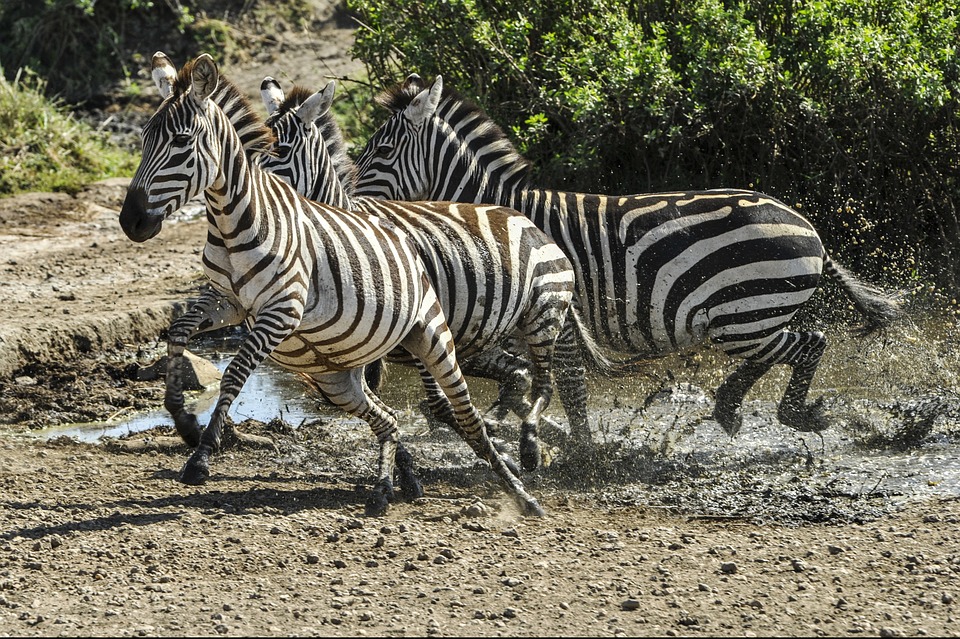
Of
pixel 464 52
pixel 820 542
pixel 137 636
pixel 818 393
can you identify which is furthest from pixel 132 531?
pixel 464 52

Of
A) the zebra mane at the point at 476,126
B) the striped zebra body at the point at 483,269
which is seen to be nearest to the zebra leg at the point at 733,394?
the striped zebra body at the point at 483,269

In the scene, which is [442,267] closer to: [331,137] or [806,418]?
[331,137]

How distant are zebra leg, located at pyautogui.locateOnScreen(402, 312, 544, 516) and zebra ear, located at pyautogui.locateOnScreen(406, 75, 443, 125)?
242 cm

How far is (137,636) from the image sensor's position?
435 cm

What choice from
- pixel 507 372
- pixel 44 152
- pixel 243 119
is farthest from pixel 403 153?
pixel 44 152

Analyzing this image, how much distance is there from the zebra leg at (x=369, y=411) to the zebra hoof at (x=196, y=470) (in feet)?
3.39

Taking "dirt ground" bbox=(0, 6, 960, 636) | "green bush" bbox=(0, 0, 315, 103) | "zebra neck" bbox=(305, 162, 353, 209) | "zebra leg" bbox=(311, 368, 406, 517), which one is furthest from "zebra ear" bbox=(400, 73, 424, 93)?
"green bush" bbox=(0, 0, 315, 103)

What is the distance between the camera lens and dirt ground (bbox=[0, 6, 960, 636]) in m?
4.52

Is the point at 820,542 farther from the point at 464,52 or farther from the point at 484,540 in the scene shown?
the point at 464,52

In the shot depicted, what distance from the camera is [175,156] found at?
5488 mm

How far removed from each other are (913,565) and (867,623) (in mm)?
789

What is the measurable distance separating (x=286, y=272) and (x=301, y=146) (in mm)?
2165

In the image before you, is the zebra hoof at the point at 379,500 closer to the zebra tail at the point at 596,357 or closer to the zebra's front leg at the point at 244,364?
the zebra's front leg at the point at 244,364

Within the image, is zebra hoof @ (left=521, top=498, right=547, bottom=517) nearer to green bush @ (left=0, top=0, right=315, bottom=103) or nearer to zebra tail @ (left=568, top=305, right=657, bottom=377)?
zebra tail @ (left=568, top=305, right=657, bottom=377)
